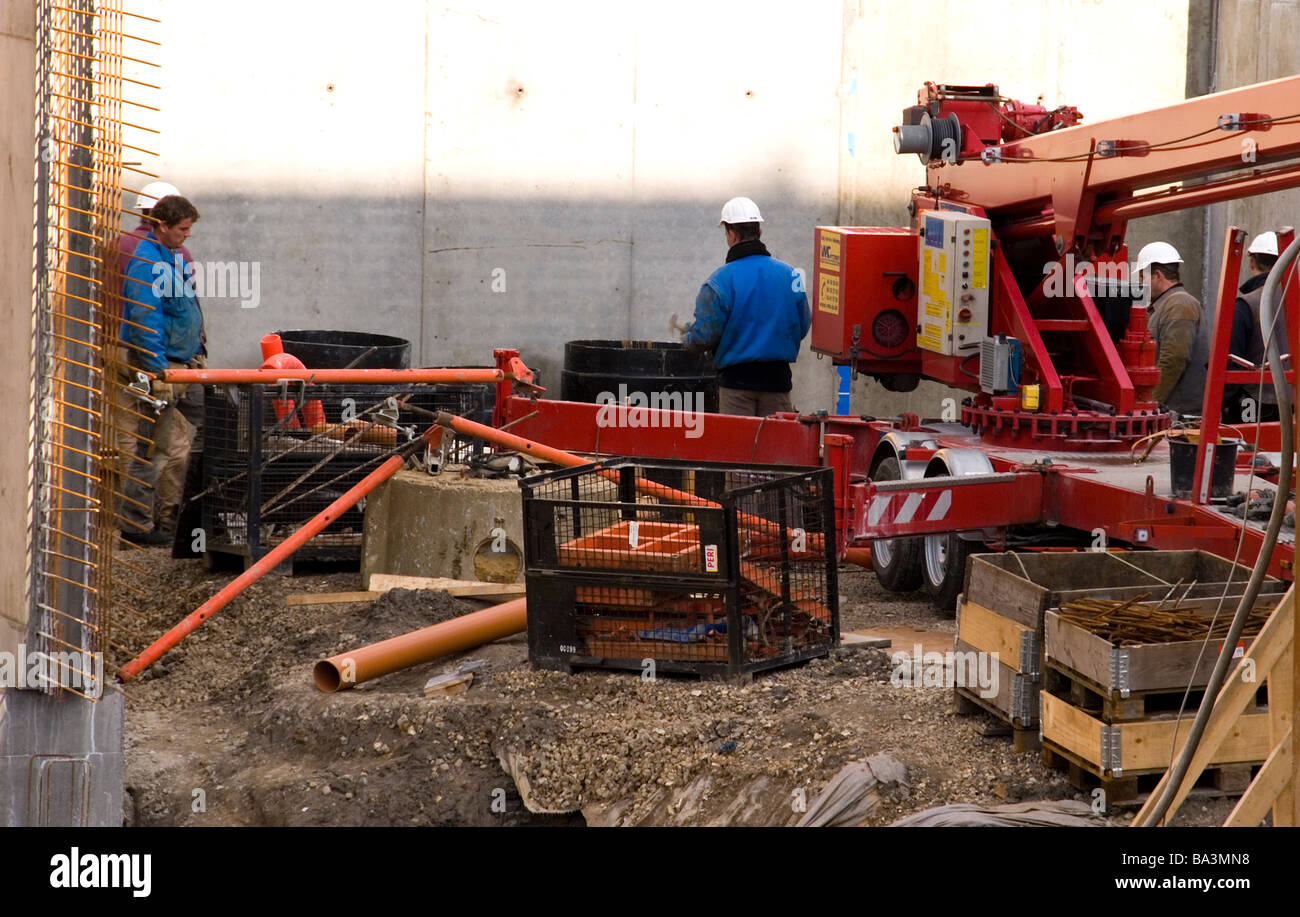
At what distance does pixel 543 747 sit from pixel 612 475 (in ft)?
4.92

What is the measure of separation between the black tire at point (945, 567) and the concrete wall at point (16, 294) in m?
4.33

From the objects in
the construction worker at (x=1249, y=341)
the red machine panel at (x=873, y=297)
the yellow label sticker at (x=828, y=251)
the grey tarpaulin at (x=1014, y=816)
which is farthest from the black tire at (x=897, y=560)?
the grey tarpaulin at (x=1014, y=816)

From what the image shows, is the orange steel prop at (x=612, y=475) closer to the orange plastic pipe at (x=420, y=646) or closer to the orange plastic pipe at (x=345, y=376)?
the orange plastic pipe at (x=345, y=376)

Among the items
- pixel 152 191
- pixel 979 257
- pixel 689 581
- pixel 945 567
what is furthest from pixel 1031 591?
pixel 152 191

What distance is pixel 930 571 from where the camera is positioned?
8.43 meters

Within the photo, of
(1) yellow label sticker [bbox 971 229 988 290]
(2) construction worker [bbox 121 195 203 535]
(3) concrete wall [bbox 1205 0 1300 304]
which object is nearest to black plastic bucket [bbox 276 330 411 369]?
(2) construction worker [bbox 121 195 203 535]

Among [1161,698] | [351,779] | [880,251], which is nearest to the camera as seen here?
[1161,698]

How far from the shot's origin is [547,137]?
42.7 ft

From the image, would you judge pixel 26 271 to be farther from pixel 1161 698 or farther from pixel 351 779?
pixel 1161 698

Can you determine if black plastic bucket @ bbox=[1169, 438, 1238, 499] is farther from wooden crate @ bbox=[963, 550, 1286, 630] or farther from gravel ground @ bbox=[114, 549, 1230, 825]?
gravel ground @ bbox=[114, 549, 1230, 825]

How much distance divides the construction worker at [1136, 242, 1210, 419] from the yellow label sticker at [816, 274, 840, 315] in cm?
213

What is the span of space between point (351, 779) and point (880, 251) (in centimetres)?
461

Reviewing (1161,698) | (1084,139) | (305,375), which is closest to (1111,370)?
(1084,139)

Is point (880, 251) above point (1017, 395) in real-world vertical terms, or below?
above
